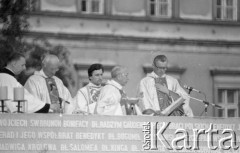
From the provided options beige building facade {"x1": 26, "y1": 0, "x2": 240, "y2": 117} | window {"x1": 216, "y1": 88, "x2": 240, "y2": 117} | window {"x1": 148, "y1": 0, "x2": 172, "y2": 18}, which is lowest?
window {"x1": 216, "y1": 88, "x2": 240, "y2": 117}

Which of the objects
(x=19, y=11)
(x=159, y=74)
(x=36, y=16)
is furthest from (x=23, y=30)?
(x=159, y=74)

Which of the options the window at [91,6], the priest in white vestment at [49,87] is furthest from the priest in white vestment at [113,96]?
the window at [91,6]

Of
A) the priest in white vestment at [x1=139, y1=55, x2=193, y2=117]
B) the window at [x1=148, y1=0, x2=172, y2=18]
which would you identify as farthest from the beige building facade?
the priest in white vestment at [x1=139, y1=55, x2=193, y2=117]

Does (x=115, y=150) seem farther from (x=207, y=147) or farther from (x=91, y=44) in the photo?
(x=91, y=44)

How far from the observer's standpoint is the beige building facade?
36.2m

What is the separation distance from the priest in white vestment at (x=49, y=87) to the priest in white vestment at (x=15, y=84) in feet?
2.16

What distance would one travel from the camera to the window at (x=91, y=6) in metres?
36.8

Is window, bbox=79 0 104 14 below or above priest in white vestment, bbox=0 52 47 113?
above

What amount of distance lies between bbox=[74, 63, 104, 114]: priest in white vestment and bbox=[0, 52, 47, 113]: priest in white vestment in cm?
97

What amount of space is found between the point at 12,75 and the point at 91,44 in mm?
16067

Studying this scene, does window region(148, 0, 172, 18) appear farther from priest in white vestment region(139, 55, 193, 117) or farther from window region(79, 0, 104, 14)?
priest in white vestment region(139, 55, 193, 117)

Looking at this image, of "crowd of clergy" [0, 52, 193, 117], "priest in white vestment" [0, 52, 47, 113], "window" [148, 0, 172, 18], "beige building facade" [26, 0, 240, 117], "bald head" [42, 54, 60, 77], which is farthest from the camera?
"window" [148, 0, 172, 18]

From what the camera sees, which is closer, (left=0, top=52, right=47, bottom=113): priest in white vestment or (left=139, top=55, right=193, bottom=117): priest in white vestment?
(left=0, top=52, right=47, bottom=113): priest in white vestment

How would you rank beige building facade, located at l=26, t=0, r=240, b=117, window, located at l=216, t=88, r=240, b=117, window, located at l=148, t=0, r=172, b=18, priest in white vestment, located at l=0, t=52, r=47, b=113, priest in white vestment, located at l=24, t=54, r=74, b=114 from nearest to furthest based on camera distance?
1. priest in white vestment, located at l=0, t=52, r=47, b=113
2. priest in white vestment, located at l=24, t=54, r=74, b=114
3. beige building facade, located at l=26, t=0, r=240, b=117
4. window, located at l=216, t=88, r=240, b=117
5. window, located at l=148, t=0, r=172, b=18
